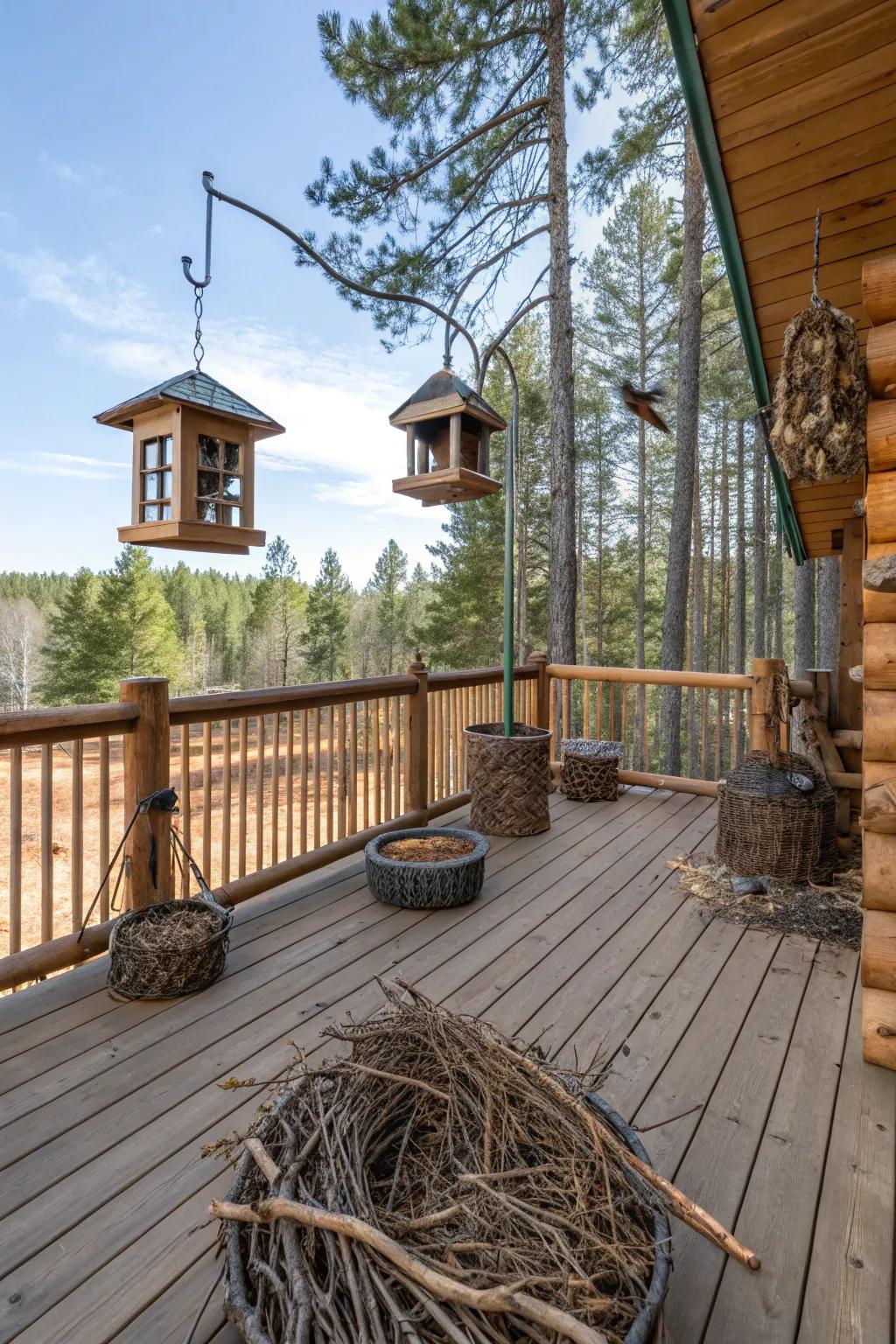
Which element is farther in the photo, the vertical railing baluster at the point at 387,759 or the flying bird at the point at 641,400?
the vertical railing baluster at the point at 387,759

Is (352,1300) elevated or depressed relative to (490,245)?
depressed

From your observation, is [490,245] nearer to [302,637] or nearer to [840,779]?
[840,779]

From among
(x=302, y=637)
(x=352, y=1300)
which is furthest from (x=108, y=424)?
(x=302, y=637)

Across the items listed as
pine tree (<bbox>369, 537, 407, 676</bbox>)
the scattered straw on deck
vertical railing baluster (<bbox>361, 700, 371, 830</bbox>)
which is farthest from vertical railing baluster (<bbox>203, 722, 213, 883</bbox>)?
pine tree (<bbox>369, 537, 407, 676</bbox>)

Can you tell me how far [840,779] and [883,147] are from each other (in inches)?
105

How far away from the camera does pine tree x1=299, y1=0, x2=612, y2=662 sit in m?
5.79

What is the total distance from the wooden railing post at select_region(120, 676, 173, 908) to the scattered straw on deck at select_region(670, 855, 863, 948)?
2.23 metres

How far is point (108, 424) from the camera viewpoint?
2.76 metres

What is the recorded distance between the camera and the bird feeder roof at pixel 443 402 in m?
3.02

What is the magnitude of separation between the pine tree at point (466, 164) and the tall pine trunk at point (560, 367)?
1 centimetres

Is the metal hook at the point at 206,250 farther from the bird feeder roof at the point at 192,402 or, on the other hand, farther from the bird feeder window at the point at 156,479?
the bird feeder window at the point at 156,479

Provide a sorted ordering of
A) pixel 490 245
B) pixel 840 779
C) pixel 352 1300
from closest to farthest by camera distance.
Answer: pixel 352 1300, pixel 840 779, pixel 490 245

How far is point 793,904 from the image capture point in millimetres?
2902

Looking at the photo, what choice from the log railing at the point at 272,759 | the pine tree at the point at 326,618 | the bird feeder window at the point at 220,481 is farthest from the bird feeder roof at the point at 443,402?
the pine tree at the point at 326,618
